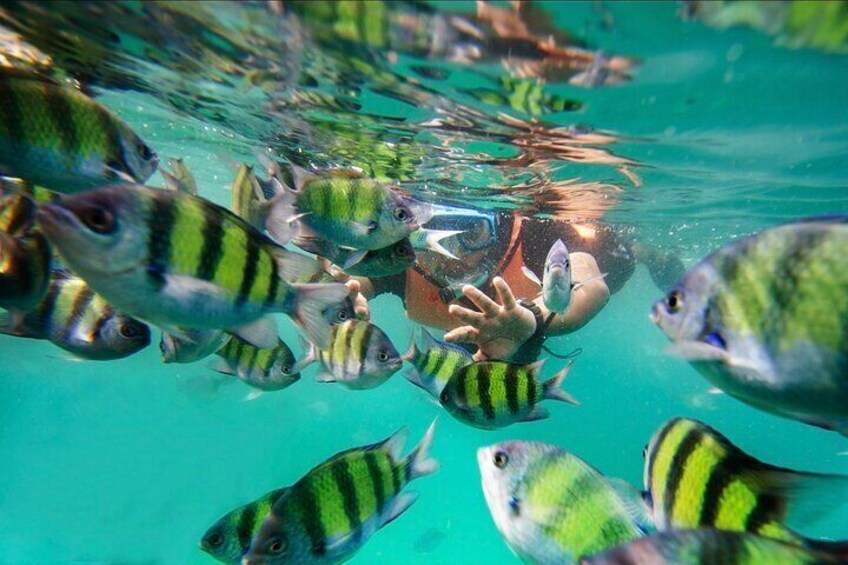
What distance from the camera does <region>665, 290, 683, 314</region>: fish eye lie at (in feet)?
7.09

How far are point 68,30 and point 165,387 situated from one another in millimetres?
37623

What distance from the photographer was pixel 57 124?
116 inches

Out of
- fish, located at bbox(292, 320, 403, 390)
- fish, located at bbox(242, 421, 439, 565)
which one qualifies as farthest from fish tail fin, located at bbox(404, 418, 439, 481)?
fish, located at bbox(292, 320, 403, 390)

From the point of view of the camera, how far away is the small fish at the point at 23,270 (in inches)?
114

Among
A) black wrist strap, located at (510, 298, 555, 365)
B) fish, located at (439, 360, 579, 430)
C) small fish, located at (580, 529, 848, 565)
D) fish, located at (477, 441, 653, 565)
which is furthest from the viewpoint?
black wrist strap, located at (510, 298, 555, 365)

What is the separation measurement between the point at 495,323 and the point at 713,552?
4577 millimetres

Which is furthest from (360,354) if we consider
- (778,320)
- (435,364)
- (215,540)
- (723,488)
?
(778,320)

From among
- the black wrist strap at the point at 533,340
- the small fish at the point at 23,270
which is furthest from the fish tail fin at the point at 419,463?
the black wrist strap at the point at 533,340

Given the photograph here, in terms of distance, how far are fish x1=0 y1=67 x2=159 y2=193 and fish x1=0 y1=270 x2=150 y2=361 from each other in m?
0.83

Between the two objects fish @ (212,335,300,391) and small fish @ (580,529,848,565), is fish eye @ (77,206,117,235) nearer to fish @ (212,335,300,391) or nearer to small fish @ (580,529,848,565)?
small fish @ (580,529,848,565)

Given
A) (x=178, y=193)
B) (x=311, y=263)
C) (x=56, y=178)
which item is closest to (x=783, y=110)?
(x=311, y=263)

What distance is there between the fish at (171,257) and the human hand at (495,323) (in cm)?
358

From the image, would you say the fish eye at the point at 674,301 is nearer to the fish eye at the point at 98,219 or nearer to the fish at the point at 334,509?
the fish at the point at 334,509

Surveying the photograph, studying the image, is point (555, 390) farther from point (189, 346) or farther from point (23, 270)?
point (23, 270)
